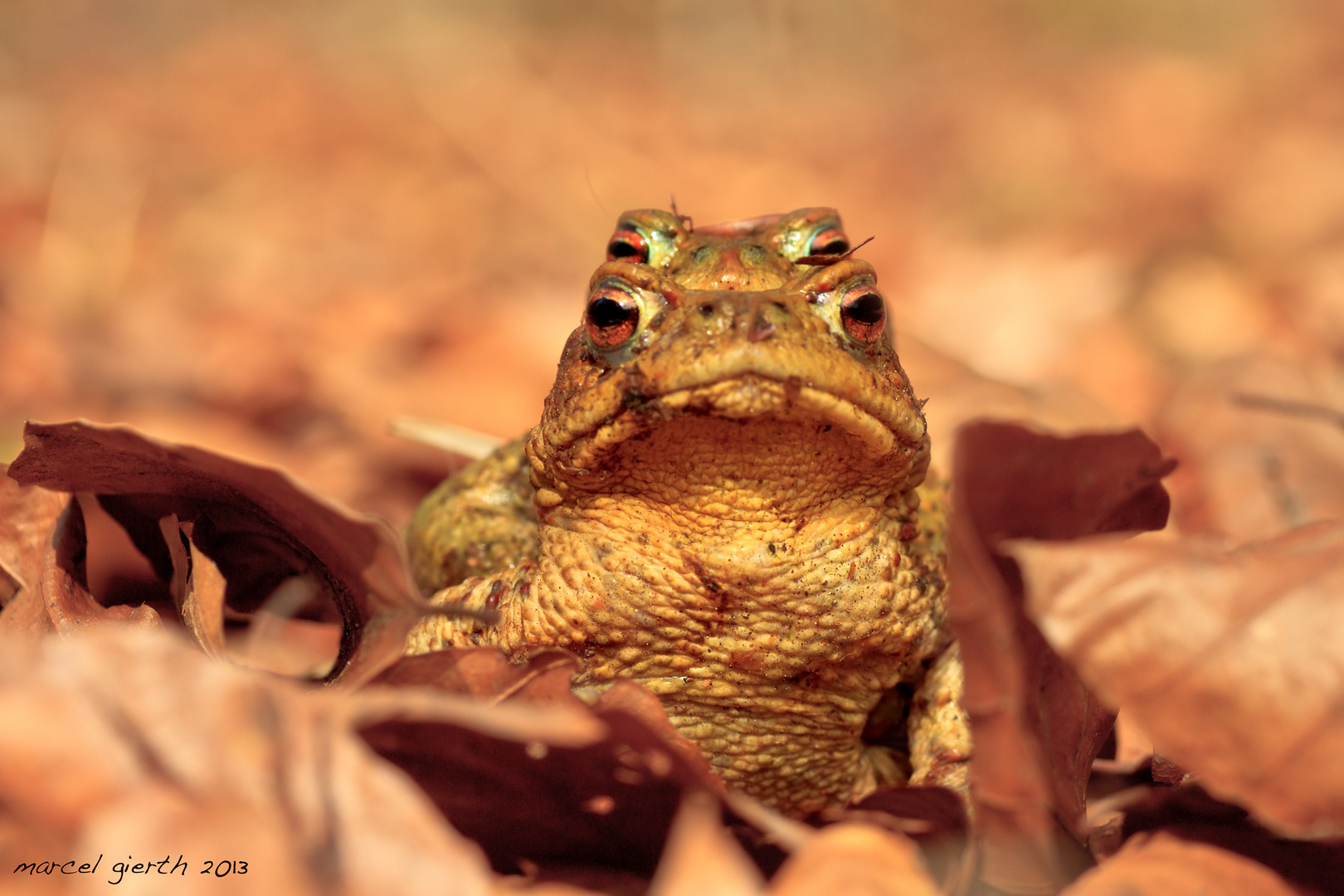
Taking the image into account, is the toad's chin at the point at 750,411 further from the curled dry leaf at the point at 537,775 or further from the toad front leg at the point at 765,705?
the curled dry leaf at the point at 537,775

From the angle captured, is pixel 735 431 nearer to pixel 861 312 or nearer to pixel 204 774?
pixel 861 312

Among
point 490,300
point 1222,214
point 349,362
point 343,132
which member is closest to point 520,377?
point 349,362

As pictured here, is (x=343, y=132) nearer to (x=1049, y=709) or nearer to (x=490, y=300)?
(x=490, y=300)

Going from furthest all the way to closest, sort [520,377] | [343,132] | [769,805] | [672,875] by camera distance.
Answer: [343,132] < [520,377] < [769,805] < [672,875]

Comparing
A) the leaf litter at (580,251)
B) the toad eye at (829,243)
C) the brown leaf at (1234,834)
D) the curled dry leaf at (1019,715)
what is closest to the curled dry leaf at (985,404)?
the leaf litter at (580,251)

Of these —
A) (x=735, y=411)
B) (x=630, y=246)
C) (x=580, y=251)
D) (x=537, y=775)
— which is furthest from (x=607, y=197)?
(x=537, y=775)

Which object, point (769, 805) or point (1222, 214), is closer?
point (769, 805)
